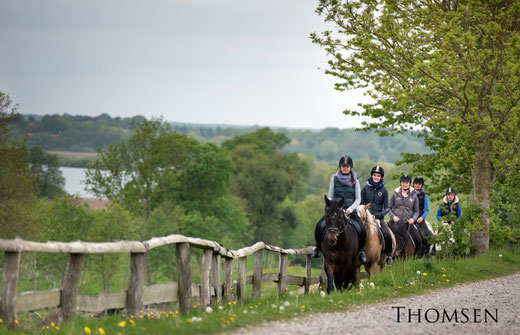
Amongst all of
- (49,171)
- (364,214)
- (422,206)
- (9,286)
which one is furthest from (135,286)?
(49,171)

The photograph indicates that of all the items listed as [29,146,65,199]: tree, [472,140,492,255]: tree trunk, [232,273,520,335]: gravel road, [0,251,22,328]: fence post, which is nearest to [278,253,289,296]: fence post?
[232,273,520,335]: gravel road

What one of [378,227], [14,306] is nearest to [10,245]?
[14,306]

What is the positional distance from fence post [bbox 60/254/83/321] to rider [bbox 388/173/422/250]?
1054 cm

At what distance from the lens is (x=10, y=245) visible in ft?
24.2

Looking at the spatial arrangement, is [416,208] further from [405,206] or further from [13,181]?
[13,181]

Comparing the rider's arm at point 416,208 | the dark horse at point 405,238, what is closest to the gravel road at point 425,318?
the dark horse at point 405,238

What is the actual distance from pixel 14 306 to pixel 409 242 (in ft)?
39.5

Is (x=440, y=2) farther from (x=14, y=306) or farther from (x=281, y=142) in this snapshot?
(x=281, y=142)

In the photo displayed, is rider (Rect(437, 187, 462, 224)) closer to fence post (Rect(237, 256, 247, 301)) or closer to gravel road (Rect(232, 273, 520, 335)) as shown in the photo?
gravel road (Rect(232, 273, 520, 335))

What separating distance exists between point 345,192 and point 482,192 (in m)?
8.47

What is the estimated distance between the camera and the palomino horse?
1421 cm

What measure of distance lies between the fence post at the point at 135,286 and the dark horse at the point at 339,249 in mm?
4724

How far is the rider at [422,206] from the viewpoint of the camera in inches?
704

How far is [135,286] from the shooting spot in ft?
28.9
